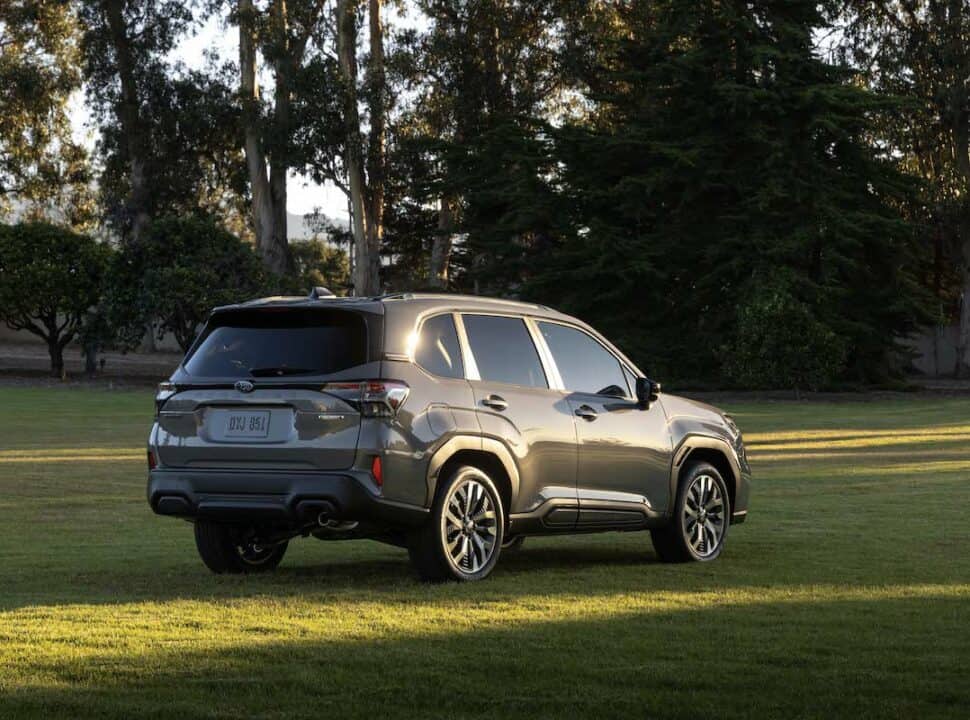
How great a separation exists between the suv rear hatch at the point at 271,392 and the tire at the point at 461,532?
2.58ft

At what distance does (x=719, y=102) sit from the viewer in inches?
1946

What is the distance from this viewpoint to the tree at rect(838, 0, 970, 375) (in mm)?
56000

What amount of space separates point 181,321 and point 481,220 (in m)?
10.8

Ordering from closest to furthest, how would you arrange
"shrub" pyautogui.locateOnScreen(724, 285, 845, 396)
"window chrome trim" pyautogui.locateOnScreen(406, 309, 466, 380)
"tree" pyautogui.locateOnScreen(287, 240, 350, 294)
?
"window chrome trim" pyautogui.locateOnScreen(406, 309, 466, 380) → "shrub" pyautogui.locateOnScreen(724, 285, 845, 396) → "tree" pyautogui.locateOnScreen(287, 240, 350, 294)

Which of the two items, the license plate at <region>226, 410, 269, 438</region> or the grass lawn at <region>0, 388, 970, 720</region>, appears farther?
the license plate at <region>226, 410, 269, 438</region>

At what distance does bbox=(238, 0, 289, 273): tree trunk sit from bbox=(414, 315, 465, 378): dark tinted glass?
43.3 m

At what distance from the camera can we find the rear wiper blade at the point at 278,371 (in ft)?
34.2

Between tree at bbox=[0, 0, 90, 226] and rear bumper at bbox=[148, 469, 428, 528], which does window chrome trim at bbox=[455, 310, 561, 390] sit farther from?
tree at bbox=[0, 0, 90, 226]

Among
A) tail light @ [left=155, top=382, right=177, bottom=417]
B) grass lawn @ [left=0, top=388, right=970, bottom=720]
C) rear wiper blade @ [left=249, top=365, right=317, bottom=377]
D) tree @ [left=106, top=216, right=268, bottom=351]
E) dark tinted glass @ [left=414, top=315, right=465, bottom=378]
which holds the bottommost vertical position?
grass lawn @ [left=0, top=388, right=970, bottom=720]

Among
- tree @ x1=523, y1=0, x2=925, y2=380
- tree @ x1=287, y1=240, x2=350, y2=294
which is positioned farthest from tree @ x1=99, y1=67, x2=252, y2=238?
tree @ x1=287, y1=240, x2=350, y2=294

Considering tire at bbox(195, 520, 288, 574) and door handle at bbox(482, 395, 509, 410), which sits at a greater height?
door handle at bbox(482, 395, 509, 410)

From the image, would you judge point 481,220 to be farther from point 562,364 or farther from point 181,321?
point 562,364

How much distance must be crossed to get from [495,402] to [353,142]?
147ft

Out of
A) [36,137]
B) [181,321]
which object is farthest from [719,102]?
[36,137]
